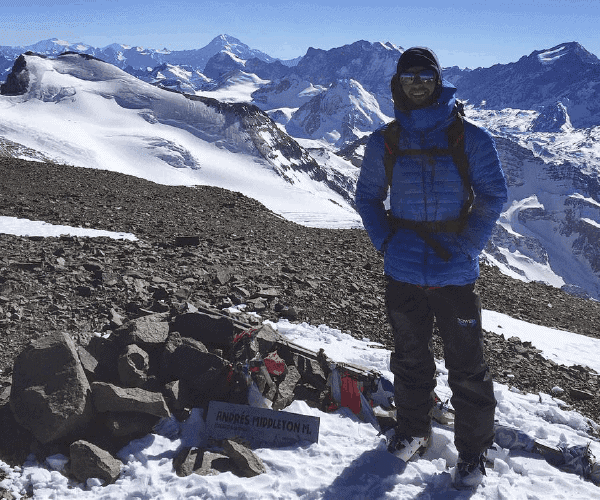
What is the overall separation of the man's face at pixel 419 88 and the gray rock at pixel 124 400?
4234mm

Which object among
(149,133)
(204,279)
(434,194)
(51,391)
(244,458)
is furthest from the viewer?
(149,133)

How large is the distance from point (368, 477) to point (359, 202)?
297 cm

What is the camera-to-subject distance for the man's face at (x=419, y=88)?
4578 mm

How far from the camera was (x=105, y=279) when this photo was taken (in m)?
9.36

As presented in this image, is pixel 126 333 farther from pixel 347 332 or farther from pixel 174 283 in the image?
pixel 347 332

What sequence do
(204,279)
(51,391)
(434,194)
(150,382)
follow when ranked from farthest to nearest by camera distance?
(204,279)
(150,382)
(51,391)
(434,194)

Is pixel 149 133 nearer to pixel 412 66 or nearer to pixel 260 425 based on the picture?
pixel 260 425

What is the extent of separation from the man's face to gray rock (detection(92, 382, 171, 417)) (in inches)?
167

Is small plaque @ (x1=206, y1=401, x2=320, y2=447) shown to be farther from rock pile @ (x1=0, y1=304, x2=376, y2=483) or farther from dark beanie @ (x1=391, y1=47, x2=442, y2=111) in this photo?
dark beanie @ (x1=391, y1=47, x2=442, y2=111)

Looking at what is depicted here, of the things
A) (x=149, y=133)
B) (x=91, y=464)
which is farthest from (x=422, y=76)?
(x=149, y=133)

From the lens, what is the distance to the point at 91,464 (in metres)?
4.99

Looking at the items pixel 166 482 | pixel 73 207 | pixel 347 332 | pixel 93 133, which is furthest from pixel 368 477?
pixel 93 133

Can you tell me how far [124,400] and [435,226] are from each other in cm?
384

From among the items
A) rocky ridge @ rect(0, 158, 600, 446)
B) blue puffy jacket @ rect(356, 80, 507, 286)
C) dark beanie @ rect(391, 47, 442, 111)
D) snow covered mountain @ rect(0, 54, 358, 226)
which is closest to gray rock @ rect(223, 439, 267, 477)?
blue puffy jacket @ rect(356, 80, 507, 286)
